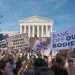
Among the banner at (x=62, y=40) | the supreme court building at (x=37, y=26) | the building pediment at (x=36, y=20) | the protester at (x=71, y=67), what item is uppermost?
the building pediment at (x=36, y=20)

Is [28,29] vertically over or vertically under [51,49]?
over

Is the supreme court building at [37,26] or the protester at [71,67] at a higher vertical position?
the supreme court building at [37,26]

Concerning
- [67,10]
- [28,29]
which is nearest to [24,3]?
[28,29]

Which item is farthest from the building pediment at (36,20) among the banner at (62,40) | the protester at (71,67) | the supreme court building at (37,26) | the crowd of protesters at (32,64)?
the protester at (71,67)

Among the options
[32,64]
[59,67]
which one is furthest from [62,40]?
[32,64]

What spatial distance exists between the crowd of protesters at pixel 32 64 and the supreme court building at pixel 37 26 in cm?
26

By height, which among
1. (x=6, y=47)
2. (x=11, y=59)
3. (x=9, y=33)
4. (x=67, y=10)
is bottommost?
(x=11, y=59)

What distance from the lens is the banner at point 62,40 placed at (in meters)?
2.31

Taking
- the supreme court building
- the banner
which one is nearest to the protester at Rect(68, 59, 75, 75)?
the banner

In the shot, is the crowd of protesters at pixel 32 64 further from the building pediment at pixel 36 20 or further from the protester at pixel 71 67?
the building pediment at pixel 36 20

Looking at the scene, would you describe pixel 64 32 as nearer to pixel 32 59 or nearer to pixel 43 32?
pixel 43 32

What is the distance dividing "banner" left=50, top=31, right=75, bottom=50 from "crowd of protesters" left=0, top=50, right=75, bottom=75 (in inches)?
4.6

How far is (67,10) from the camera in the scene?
2.34 meters

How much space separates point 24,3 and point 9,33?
398 millimetres
